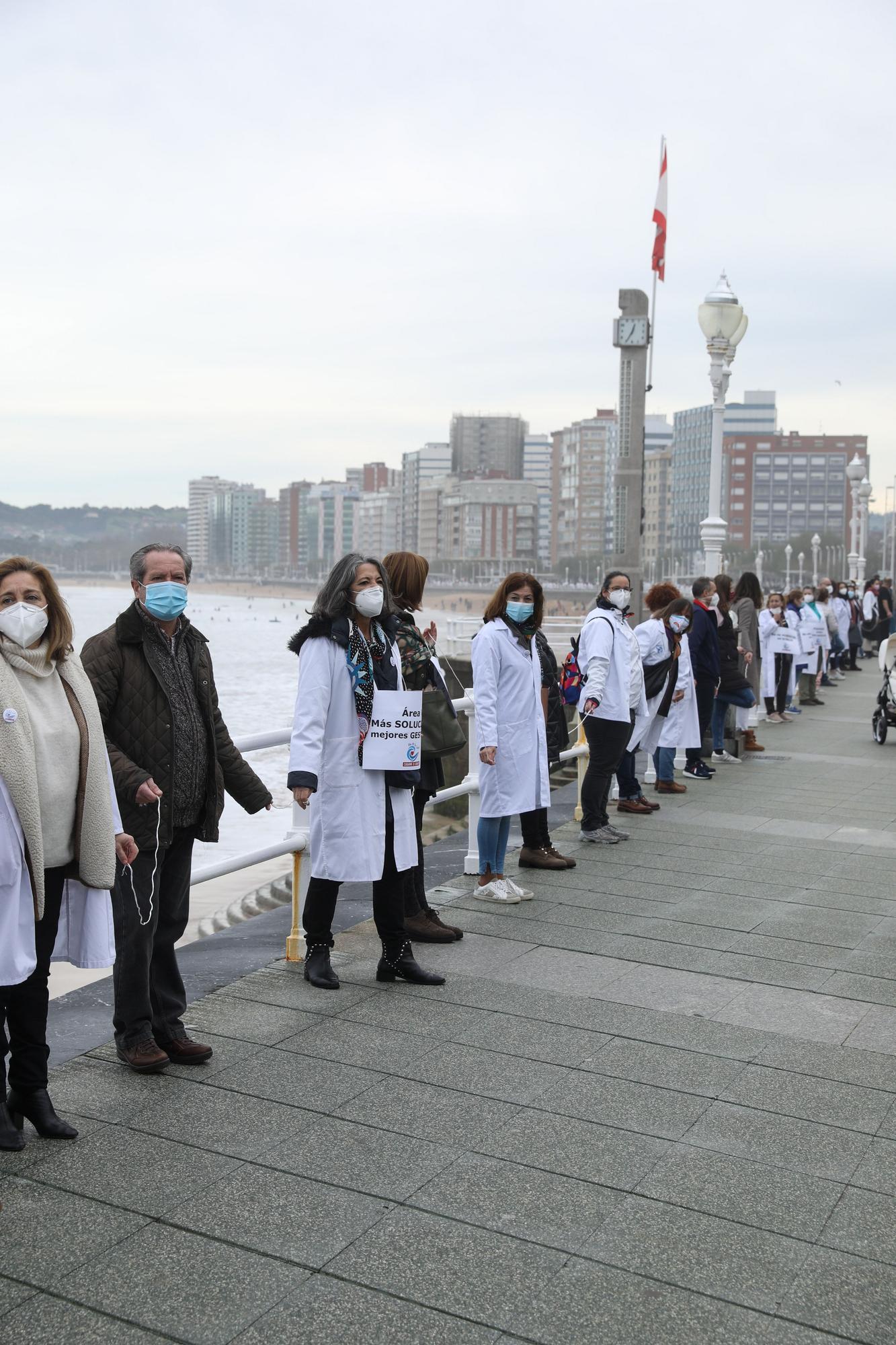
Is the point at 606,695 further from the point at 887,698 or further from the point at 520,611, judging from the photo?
the point at 887,698

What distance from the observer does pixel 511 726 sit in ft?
22.4

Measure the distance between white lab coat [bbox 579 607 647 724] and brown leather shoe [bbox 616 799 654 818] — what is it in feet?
4.44

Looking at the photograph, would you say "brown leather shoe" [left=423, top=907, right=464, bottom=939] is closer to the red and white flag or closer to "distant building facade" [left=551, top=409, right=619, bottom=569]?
the red and white flag

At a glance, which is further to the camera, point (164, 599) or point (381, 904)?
point (381, 904)

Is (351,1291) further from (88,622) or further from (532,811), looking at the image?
(88,622)

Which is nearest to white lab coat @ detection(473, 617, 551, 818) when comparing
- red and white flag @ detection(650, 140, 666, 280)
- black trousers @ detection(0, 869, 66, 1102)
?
black trousers @ detection(0, 869, 66, 1102)

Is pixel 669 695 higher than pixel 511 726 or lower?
lower

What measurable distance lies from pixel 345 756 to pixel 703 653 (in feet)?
22.6

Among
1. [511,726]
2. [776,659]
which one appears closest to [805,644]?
[776,659]

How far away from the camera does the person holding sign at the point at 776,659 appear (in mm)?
16297

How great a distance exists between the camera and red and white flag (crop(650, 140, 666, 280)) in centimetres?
1648

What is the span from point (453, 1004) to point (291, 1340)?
2265 millimetres

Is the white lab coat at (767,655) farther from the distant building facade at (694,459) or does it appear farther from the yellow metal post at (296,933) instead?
the distant building facade at (694,459)

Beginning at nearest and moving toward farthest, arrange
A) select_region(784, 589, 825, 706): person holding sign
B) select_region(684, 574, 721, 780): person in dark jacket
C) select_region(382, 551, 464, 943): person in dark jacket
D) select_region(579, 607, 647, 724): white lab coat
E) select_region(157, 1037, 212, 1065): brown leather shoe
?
select_region(157, 1037, 212, 1065): brown leather shoe → select_region(382, 551, 464, 943): person in dark jacket → select_region(579, 607, 647, 724): white lab coat → select_region(684, 574, 721, 780): person in dark jacket → select_region(784, 589, 825, 706): person holding sign
